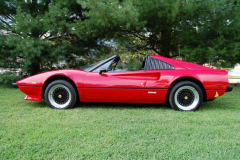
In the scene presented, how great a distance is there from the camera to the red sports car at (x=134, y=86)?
338 centimetres

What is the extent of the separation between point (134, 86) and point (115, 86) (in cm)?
34

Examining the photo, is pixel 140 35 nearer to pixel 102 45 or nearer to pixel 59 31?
pixel 102 45

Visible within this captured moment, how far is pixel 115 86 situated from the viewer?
3.38 metres

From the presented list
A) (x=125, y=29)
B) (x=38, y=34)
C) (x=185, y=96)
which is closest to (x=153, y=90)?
(x=185, y=96)

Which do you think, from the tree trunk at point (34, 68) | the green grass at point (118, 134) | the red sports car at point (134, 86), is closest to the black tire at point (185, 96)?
the red sports car at point (134, 86)

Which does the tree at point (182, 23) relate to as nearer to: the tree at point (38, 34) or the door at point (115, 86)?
the tree at point (38, 34)

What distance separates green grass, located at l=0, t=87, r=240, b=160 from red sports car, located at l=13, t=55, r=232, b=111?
229 millimetres

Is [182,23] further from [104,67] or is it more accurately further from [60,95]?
[60,95]

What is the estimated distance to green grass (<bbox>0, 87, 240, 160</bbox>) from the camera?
1833 mm

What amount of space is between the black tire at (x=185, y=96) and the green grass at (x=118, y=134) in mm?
163

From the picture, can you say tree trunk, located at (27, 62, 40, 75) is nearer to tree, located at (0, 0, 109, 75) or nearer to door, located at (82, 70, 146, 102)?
tree, located at (0, 0, 109, 75)

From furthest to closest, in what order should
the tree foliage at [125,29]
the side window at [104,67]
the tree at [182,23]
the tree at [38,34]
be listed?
the tree at [38,34] < the tree foliage at [125,29] < the tree at [182,23] < the side window at [104,67]

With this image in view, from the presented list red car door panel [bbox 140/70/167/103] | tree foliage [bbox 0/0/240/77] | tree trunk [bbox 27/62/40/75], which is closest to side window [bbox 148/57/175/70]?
red car door panel [bbox 140/70/167/103]

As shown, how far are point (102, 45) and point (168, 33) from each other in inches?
103
